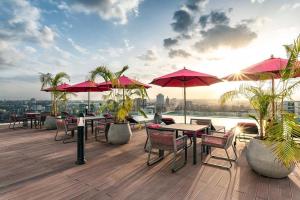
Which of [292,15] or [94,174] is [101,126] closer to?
[94,174]

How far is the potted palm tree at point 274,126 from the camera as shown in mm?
2646

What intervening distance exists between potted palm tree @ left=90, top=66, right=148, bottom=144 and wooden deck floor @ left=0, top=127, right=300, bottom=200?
1054 millimetres

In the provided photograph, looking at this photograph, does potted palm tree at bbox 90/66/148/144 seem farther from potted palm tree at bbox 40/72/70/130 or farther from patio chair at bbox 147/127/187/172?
potted palm tree at bbox 40/72/70/130

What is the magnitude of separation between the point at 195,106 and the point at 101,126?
7078 mm

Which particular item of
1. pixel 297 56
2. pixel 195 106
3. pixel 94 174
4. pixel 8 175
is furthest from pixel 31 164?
pixel 195 106

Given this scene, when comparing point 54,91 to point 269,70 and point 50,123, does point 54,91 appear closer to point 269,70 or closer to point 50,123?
point 50,123

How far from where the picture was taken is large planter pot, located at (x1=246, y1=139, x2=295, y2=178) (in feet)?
9.68

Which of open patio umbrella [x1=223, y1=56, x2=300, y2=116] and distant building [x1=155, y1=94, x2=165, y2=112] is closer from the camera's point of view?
open patio umbrella [x1=223, y1=56, x2=300, y2=116]

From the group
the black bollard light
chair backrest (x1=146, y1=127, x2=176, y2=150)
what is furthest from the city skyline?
the black bollard light

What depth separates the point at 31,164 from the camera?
380 centimetres

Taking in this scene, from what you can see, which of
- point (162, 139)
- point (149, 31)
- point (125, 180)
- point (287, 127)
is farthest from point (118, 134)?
point (149, 31)

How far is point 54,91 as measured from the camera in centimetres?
848

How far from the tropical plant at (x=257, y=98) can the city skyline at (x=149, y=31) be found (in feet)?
4.88

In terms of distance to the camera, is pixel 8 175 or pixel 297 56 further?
pixel 8 175
